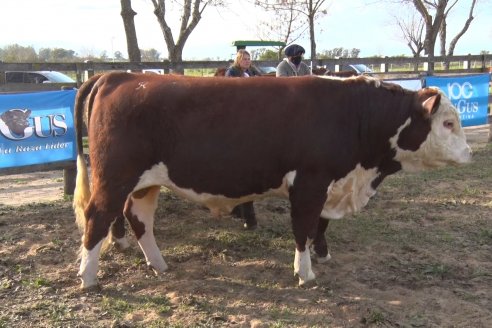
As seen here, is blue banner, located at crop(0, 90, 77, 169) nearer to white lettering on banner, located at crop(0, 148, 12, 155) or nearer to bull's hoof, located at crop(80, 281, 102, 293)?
white lettering on banner, located at crop(0, 148, 12, 155)

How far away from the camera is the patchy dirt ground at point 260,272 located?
3781 millimetres

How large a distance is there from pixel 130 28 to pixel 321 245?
965 centimetres

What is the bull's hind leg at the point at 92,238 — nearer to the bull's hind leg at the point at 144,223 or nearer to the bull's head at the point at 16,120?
the bull's hind leg at the point at 144,223

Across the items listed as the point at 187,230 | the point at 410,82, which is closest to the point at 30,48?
the point at 410,82

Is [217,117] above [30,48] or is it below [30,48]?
below

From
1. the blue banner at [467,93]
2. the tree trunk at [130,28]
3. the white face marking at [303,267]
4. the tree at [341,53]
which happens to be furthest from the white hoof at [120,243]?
the tree at [341,53]

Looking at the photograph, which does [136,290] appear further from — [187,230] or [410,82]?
[410,82]

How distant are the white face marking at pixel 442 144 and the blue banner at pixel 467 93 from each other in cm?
672

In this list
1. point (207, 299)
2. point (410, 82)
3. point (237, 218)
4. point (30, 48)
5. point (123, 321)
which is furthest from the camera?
point (30, 48)

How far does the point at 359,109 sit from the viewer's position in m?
4.33

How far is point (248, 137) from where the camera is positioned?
4.14m

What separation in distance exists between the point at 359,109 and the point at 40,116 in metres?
4.18

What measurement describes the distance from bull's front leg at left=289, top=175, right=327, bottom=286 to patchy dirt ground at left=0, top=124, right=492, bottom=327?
163 millimetres

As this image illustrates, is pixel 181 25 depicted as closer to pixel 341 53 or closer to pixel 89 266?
pixel 89 266
